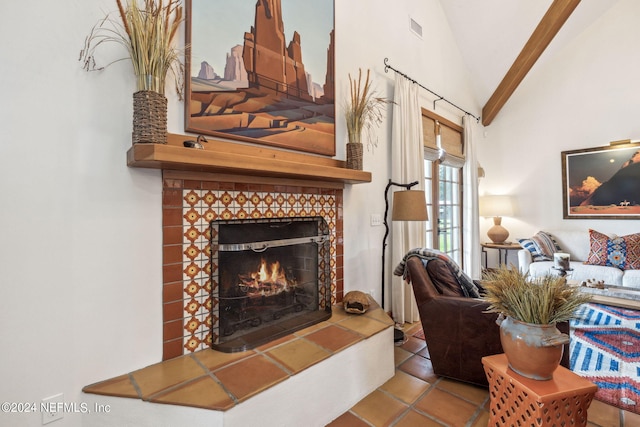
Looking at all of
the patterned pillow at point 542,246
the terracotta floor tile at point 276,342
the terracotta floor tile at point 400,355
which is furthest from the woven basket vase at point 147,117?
the patterned pillow at point 542,246

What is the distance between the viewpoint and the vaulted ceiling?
3.78m

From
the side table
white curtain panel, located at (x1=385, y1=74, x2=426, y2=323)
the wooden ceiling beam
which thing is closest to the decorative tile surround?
white curtain panel, located at (x1=385, y1=74, x2=426, y2=323)

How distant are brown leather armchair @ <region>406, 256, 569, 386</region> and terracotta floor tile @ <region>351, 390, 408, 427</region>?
1.58ft

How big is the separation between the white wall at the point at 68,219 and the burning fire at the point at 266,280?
0.56 m

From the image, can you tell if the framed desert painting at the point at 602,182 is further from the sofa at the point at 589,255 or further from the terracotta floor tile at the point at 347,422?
the terracotta floor tile at the point at 347,422

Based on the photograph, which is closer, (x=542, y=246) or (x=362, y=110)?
(x=362, y=110)

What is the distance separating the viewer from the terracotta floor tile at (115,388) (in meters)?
1.34

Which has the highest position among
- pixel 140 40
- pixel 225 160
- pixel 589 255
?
pixel 140 40

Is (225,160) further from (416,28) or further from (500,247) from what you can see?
(500,247)

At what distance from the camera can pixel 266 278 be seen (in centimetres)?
208

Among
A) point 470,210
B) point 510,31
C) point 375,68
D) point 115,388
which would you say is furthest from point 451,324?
point 510,31

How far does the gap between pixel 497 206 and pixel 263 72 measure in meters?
4.67

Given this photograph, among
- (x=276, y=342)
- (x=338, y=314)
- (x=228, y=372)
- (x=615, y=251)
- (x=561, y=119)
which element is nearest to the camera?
(x=228, y=372)

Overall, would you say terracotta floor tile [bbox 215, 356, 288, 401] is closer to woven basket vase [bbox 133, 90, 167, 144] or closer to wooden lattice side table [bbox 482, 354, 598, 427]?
wooden lattice side table [bbox 482, 354, 598, 427]
